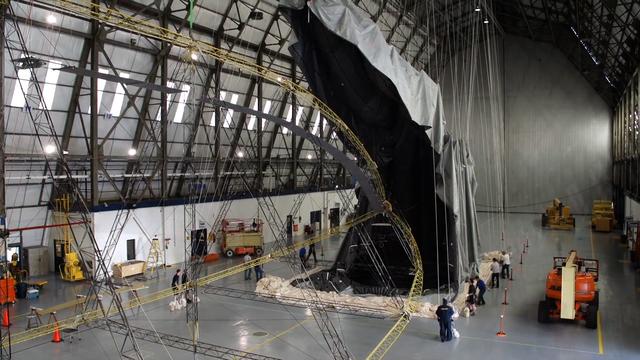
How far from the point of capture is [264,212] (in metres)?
22.2

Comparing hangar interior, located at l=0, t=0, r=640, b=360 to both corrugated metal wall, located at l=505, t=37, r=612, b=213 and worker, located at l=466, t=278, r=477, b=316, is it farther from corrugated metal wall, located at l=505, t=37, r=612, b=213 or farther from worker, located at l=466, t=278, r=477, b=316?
corrugated metal wall, located at l=505, t=37, r=612, b=213

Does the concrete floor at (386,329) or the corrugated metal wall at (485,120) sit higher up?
the corrugated metal wall at (485,120)

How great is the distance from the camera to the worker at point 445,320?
14945 millimetres

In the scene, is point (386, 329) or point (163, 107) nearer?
point (386, 329)

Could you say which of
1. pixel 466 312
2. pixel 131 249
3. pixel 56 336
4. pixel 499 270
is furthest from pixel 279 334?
pixel 131 249

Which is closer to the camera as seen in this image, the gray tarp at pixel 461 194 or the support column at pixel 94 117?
the gray tarp at pixel 461 194

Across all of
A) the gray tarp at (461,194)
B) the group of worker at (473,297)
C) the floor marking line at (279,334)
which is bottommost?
the floor marking line at (279,334)

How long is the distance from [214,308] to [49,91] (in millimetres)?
11918

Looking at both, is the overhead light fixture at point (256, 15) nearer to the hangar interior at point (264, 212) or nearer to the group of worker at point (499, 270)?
the hangar interior at point (264, 212)

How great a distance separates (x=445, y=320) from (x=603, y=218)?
27462 millimetres

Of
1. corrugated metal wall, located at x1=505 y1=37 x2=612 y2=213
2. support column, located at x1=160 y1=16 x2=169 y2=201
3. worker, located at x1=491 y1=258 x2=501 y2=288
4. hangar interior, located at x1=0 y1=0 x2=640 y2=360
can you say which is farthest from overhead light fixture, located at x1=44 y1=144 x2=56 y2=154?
corrugated metal wall, located at x1=505 y1=37 x2=612 y2=213

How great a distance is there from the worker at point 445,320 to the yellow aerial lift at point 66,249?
1563 centimetres

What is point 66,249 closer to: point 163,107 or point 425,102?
point 163,107

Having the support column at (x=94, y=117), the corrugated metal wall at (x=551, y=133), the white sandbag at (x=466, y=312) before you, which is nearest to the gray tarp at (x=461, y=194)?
the white sandbag at (x=466, y=312)
